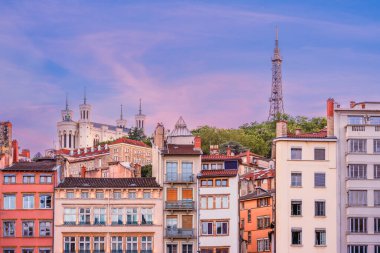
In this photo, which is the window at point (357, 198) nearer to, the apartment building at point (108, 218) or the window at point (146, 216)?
the apartment building at point (108, 218)

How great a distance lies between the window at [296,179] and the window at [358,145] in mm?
5656

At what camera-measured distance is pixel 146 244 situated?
106 meters

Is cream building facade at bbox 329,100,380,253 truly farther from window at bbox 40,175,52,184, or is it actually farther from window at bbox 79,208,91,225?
window at bbox 40,175,52,184

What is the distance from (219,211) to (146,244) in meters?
7.98

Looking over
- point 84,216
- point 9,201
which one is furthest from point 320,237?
point 9,201

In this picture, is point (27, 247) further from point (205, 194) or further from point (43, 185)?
point (205, 194)

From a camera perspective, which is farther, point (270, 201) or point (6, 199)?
point (270, 201)

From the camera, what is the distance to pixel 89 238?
347ft

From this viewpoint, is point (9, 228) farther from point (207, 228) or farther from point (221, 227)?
point (221, 227)

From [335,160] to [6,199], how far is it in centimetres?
3286

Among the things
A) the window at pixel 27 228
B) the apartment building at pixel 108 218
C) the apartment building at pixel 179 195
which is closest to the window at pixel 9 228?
the window at pixel 27 228

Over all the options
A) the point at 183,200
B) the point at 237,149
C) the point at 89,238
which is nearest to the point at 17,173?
the point at 89,238

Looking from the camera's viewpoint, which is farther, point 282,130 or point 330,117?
point 282,130

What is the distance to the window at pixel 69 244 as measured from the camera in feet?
345
